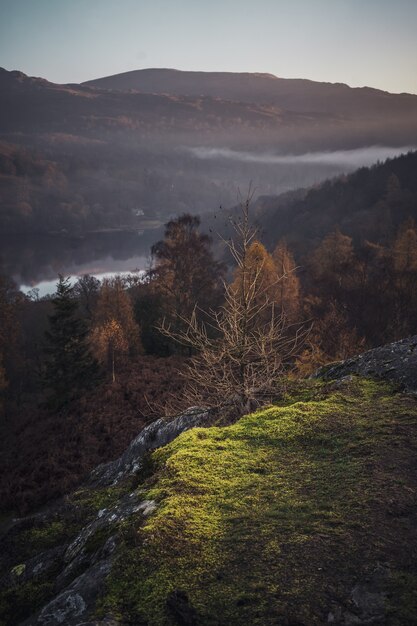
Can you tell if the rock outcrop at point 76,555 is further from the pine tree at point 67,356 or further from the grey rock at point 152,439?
the pine tree at point 67,356

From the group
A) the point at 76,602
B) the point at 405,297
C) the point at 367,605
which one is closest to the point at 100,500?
the point at 76,602

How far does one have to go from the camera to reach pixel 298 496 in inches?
189

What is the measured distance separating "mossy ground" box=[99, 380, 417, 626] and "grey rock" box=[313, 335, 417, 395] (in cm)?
132

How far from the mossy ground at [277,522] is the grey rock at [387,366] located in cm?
132

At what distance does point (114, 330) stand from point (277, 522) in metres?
30.1

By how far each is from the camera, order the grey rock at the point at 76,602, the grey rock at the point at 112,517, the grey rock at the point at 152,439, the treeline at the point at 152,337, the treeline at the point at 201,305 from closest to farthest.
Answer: the grey rock at the point at 76,602 → the grey rock at the point at 112,517 → the grey rock at the point at 152,439 → the treeline at the point at 152,337 → the treeline at the point at 201,305

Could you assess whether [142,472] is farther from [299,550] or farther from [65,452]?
[65,452]

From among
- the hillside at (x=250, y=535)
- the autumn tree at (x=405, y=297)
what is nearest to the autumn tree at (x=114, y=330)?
the autumn tree at (x=405, y=297)

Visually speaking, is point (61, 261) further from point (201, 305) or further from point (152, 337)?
point (201, 305)

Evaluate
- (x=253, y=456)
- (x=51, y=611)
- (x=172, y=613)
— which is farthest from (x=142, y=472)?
(x=172, y=613)

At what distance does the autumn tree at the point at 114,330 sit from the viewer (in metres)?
33.4

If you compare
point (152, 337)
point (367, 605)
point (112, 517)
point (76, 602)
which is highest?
point (367, 605)

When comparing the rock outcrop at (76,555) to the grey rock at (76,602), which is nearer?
the grey rock at (76,602)

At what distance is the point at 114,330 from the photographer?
1303 inches
